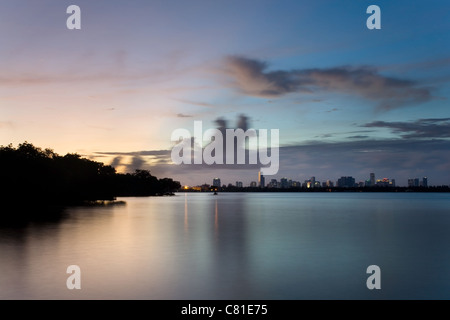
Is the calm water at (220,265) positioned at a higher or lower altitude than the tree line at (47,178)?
lower

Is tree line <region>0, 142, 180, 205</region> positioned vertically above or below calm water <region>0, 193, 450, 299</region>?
above

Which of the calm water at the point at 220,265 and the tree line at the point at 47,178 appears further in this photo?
the tree line at the point at 47,178

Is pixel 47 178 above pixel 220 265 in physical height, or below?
above

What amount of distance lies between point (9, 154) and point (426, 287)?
9674cm

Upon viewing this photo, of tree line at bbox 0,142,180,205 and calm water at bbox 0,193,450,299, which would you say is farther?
tree line at bbox 0,142,180,205

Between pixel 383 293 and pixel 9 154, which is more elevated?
pixel 9 154

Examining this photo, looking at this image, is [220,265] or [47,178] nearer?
[220,265]

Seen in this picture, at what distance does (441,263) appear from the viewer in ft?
80.6
